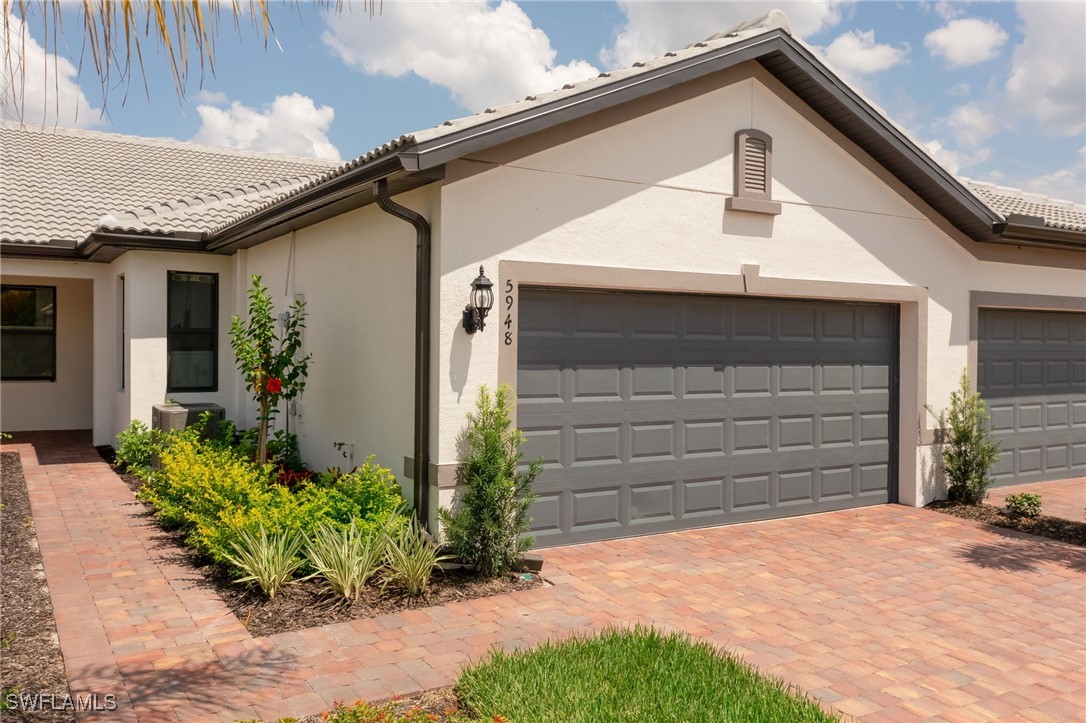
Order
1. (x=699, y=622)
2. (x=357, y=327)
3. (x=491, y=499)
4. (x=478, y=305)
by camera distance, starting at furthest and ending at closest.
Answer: (x=357, y=327), (x=478, y=305), (x=491, y=499), (x=699, y=622)

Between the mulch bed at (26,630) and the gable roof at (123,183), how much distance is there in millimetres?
5097

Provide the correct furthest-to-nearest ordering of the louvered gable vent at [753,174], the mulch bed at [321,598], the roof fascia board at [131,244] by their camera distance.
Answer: the roof fascia board at [131,244] < the louvered gable vent at [753,174] < the mulch bed at [321,598]

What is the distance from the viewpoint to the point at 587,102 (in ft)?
23.6

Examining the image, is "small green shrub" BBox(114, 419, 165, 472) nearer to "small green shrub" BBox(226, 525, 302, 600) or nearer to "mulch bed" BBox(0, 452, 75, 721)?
"mulch bed" BBox(0, 452, 75, 721)

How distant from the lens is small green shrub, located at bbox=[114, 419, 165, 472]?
11266 mm

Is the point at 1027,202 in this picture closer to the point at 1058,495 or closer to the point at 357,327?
the point at 1058,495

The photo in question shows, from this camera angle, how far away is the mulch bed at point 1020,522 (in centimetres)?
854

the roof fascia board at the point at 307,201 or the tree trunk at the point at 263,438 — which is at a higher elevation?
the roof fascia board at the point at 307,201

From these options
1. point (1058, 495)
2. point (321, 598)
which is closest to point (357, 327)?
point (321, 598)

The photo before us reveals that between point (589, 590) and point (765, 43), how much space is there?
570 centimetres

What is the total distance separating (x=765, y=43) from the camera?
8.21m

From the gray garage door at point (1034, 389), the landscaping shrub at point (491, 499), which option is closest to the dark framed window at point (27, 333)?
the landscaping shrub at point (491, 499)

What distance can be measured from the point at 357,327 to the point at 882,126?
622 centimetres

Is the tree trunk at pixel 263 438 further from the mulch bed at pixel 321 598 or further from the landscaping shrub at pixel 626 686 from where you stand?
the landscaping shrub at pixel 626 686
